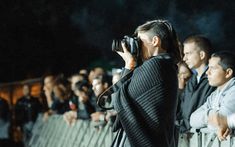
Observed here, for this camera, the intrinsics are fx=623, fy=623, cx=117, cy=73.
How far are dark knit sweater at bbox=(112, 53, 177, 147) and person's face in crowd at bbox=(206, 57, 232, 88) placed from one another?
1.40 m

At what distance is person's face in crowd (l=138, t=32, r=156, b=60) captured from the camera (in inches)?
160

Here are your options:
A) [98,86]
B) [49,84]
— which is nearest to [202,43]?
[98,86]

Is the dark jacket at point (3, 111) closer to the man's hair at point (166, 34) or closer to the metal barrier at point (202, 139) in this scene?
the metal barrier at point (202, 139)

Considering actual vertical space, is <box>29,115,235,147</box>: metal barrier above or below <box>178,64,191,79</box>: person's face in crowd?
below

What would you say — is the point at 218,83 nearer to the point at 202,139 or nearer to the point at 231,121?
the point at 202,139

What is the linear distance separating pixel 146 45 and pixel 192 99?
178cm

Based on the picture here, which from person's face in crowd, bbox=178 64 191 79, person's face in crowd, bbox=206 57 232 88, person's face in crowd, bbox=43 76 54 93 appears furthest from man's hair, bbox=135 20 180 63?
person's face in crowd, bbox=43 76 54 93

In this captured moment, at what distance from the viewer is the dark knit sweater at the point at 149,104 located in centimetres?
386

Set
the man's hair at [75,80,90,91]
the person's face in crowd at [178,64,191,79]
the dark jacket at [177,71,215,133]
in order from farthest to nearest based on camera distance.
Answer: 1. the man's hair at [75,80,90,91]
2. the person's face in crowd at [178,64,191,79]
3. the dark jacket at [177,71,215,133]

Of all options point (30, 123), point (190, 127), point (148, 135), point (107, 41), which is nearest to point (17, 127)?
point (30, 123)

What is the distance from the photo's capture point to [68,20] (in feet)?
68.6

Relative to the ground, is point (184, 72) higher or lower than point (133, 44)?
lower

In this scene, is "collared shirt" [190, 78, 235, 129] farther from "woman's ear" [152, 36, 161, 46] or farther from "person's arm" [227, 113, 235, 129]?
"woman's ear" [152, 36, 161, 46]

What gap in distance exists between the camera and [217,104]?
5070mm
